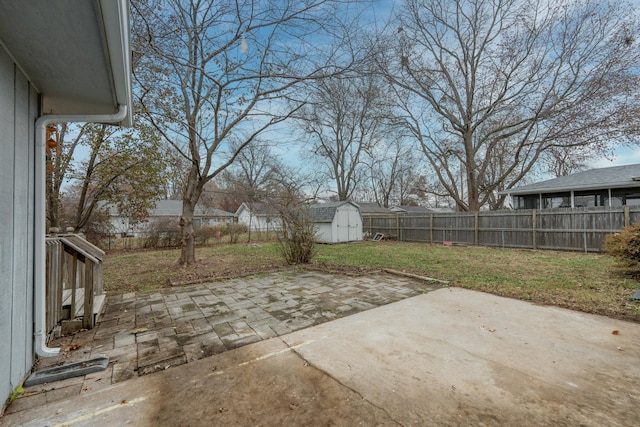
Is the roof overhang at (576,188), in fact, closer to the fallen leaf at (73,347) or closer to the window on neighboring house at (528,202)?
the window on neighboring house at (528,202)

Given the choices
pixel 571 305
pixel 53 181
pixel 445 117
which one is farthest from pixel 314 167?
pixel 571 305

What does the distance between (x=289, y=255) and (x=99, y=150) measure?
19.4ft

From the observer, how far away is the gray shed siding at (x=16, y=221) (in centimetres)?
181

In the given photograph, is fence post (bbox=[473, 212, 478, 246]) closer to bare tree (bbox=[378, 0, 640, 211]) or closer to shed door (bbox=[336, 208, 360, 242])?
bare tree (bbox=[378, 0, 640, 211])

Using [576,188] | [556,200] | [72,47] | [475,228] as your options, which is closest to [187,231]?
[72,47]

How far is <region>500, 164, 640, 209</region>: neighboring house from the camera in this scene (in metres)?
10.9

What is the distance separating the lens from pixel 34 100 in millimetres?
2316

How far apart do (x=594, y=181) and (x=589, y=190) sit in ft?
1.50

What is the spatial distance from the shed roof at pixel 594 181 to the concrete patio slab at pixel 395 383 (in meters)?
11.4

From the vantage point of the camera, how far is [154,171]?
788 cm

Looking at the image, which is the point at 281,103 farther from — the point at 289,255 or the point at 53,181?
the point at 53,181

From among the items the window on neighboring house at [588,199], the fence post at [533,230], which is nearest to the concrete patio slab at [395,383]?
the fence post at [533,230]

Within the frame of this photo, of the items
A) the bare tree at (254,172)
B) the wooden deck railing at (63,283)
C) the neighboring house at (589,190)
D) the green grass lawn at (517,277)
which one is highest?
the bare tree at (254,172)

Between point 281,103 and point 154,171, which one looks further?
point 154,171
